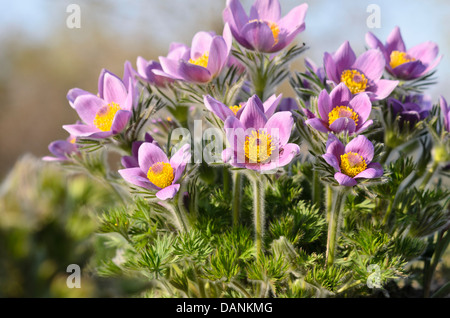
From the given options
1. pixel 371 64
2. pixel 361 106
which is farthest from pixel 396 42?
pixel 361 106

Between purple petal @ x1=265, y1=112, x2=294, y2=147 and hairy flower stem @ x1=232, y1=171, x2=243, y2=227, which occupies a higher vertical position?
purple petal @ x1=265, y1=112, x2=294, y2=147

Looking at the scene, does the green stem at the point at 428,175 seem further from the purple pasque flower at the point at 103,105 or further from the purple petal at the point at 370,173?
the purple pasque flower at the point at 103,105

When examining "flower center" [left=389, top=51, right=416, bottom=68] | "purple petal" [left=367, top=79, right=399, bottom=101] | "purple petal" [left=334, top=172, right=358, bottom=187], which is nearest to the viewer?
"purple petal" [left=334, top=172, right=358, bottom=187]

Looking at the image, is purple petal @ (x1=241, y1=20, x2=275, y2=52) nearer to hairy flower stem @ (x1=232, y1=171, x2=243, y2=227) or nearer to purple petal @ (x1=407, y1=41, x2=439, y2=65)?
hairy flower stem @ (x1=232, y1=171, x2=243, y2=227)

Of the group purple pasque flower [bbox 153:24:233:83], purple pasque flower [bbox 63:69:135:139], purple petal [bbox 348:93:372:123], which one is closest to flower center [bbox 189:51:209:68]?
purple pasque flower [bbox 153:24:233:83]

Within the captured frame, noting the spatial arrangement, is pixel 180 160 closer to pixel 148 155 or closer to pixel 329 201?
pixel 148 155
